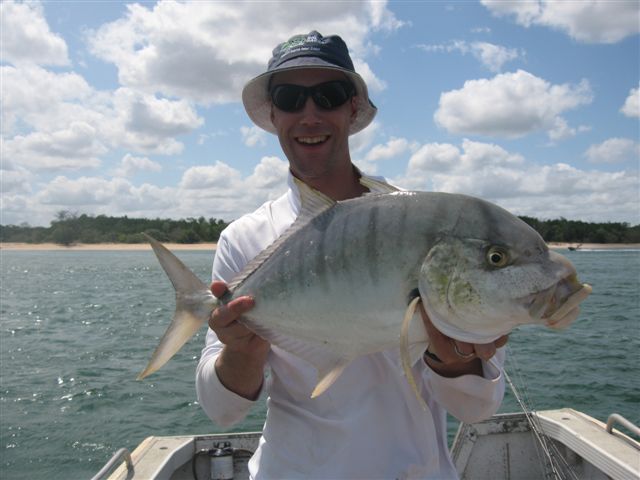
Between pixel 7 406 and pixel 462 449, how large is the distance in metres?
9.72

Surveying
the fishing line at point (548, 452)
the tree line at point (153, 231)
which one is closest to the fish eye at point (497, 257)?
the fishing line at point (548, 452)

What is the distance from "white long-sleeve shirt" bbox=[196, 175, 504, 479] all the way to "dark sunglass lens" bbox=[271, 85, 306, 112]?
1309mm

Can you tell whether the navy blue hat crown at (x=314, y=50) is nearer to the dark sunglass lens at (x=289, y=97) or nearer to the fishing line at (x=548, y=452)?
the dark sunglass lens at (x=289, y=97)

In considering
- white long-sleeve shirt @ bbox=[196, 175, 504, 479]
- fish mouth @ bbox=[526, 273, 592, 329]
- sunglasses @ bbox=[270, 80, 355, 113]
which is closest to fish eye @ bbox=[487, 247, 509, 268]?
fish mouth @ bbox=[526, 273, 592, 329]

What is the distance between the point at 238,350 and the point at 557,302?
1413 millimetres

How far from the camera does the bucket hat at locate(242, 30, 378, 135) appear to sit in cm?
284

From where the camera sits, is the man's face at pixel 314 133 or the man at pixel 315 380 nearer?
the man at pixel 315 380

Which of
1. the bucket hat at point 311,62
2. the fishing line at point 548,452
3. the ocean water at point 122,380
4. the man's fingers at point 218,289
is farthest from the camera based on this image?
the ocean water at point 122,380

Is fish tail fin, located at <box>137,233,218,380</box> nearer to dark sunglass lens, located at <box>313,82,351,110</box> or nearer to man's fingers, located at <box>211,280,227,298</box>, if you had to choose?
man's fingers, located at <box>211,280,227,298</box>

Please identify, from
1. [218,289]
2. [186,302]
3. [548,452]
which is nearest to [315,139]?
[218,289]

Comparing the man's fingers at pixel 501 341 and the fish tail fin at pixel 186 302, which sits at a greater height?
the fish tail fin at pixel 186 302

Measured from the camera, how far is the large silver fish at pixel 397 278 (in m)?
1.92

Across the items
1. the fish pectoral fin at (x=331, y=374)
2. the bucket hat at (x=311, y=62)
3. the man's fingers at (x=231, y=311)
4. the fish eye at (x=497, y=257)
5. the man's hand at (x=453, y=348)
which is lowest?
the fish pectoral fin at (x=331, y=374)

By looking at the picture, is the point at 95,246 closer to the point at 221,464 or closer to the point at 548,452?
the point at 221,464
